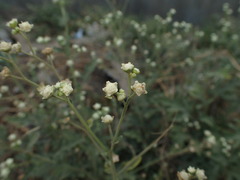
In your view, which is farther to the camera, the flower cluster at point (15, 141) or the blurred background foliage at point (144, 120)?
the blurred background foliage at point (144, 120)

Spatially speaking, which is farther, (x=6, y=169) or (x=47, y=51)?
(x=6, y=169)

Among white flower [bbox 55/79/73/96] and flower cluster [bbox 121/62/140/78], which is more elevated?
white flower [bbox 55/79/73/96]

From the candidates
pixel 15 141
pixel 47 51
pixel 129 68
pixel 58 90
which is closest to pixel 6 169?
pixel 15 141

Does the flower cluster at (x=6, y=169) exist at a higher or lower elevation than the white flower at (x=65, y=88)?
higher

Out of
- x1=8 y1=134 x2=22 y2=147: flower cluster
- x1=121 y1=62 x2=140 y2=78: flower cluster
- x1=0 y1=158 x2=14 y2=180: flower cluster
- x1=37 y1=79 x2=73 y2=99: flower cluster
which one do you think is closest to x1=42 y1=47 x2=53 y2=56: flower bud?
x1=37 y1=79 x2=73 y2=99: flower cluster

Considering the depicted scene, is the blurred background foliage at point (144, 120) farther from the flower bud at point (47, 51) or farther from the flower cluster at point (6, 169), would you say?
the flower bud at point (47, 51)

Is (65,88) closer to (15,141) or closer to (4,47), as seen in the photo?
(4,47)

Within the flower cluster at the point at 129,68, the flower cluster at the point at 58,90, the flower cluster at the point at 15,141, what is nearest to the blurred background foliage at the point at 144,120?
the flower cluster at the point at 15,141

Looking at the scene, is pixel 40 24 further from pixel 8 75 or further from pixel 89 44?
pixel 8 75

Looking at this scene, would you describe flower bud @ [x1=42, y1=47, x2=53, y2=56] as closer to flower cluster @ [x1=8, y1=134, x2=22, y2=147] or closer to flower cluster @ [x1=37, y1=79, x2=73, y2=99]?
flower cluster @ [x1=37, y1=79, x2=73, y2=99]

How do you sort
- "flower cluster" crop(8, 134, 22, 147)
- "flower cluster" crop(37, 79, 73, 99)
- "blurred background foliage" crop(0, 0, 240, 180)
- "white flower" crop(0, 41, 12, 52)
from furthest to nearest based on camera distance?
1. "blurred background foliage" crop(0, 0, 240, 180)
2. "flower cluster" crop(8, 134, 22, 147)
3. "white flower" crop(0, 41, 12, 52)
4. "flower cluster" crop(37, 79, 73, 99)

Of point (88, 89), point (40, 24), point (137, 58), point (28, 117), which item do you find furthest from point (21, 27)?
point (40, 24)
